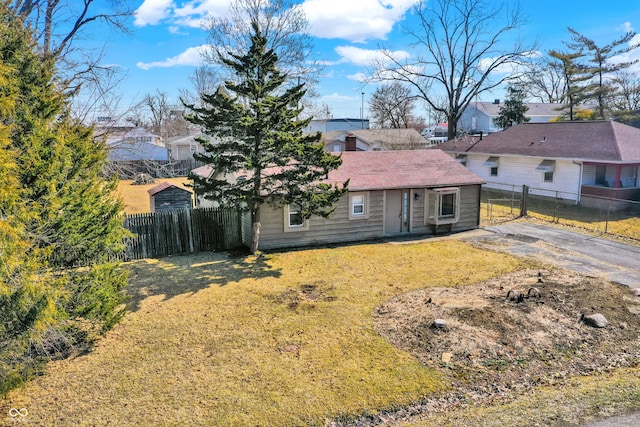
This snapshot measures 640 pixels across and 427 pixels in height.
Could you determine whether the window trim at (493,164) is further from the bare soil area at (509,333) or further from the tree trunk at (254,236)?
the tree trunk at (254,236)

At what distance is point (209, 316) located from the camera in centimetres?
1004

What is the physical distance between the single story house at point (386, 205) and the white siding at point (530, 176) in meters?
5.92

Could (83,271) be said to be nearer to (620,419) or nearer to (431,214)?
(620,419)

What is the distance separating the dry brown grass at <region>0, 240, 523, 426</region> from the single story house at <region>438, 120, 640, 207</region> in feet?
48.6

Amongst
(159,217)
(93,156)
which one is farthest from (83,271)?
(159,217)

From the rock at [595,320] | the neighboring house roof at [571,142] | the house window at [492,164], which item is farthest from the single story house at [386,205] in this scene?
the house window at [492,164]

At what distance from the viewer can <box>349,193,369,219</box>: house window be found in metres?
17.1

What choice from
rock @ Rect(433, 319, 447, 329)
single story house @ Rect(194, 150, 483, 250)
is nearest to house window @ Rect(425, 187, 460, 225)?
single story house @ Rect(194, 150, 483, 250)

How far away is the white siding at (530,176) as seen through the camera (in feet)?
81.7

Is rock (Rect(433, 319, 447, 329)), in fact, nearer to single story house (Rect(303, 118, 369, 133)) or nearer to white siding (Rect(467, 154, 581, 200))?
white siding (Rect(467, 154, 581, 200))

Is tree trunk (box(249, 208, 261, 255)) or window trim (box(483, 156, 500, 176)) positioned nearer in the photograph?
tree trunk (box(249, 208, 261, 255))

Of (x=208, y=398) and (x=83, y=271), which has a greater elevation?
(x=83, y=271)

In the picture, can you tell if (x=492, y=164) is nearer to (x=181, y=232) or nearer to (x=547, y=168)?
(x=547, y=168)

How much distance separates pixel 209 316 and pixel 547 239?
14.0 meters
